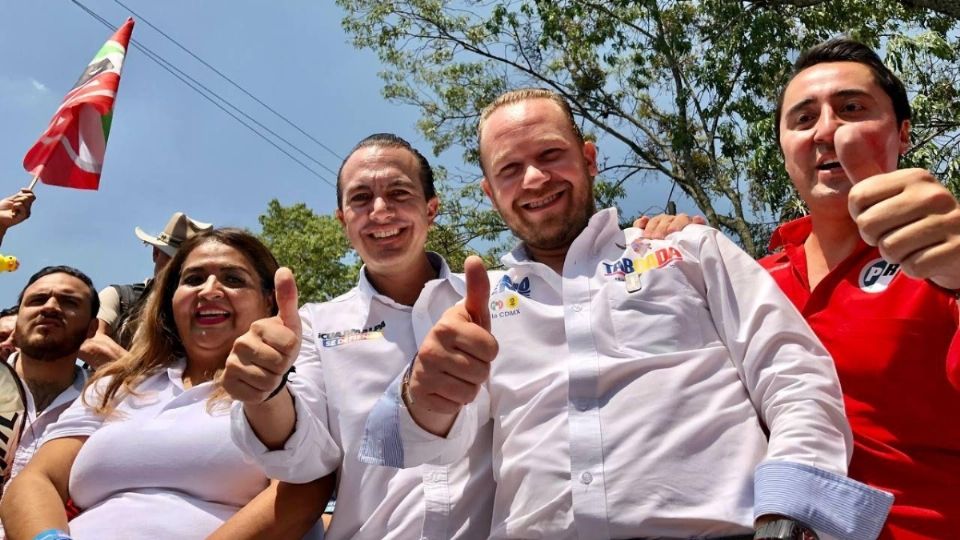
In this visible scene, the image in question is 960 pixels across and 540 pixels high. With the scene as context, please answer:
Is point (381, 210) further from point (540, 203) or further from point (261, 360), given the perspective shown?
point (261, 360)

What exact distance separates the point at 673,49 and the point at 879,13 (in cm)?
284

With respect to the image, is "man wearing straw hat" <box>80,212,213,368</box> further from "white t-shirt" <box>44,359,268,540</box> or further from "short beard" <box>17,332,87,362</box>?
"white t-shirt" <box>44,359,268,540</box>

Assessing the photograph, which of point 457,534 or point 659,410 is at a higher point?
point 659,410

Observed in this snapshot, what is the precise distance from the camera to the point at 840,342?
213 cm

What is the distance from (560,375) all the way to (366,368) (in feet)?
2.27

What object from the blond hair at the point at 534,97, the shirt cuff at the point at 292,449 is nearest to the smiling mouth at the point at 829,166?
the blond hair at the point at 534,97

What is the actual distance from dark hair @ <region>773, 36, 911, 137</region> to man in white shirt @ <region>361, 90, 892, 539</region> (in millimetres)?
658

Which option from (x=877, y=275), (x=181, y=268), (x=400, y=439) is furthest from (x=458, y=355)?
(x=181, y=268)

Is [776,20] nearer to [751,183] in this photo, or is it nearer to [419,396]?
[751,183]

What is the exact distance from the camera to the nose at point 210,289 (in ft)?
9.80

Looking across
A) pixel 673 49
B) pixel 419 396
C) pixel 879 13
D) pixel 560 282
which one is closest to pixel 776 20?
pixel 879 13

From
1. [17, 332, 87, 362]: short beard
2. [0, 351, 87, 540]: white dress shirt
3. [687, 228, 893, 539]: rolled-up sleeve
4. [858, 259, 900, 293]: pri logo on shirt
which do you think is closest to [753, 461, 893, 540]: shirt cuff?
[687, 228, 893, 539]: rolled-up sleeve

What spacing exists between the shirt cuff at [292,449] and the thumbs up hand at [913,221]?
1.49 m

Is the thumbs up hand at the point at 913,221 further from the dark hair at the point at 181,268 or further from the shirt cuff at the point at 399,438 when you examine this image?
the dark hair at the point at 181,268
